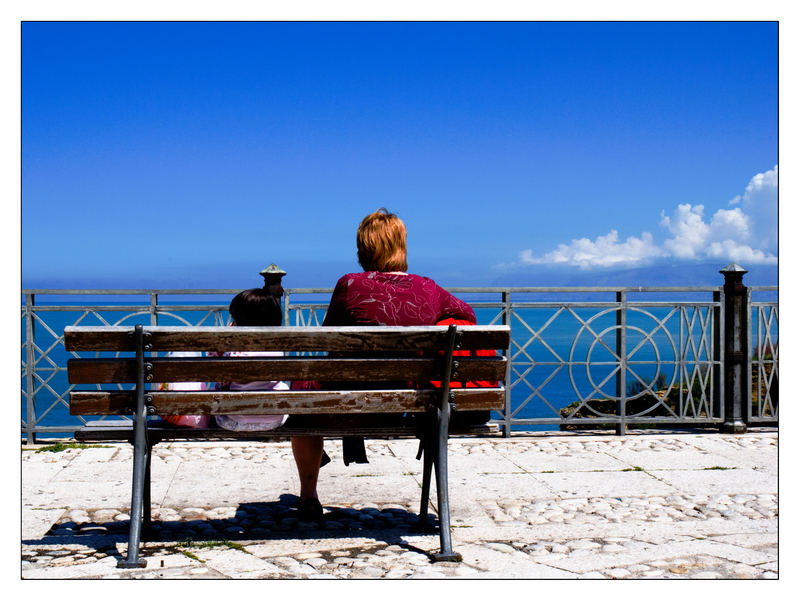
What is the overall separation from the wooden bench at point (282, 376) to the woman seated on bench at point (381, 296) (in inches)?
8.0

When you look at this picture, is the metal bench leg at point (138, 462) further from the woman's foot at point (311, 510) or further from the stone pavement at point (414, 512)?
the woman's foot at point (311, 510)

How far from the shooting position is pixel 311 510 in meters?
4.68

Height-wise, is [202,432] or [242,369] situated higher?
[242,369]

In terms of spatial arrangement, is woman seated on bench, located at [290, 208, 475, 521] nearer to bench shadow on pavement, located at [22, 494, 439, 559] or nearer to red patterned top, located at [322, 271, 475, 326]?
red patterned top, located at [322, 271, 475, 326]

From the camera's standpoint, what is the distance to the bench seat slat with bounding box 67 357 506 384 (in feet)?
12.8

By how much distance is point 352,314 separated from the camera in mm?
4293

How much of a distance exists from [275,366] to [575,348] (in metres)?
4.36

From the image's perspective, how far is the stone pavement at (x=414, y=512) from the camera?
3852mm

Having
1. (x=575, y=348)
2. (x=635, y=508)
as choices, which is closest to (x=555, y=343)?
(x=575, y=348)

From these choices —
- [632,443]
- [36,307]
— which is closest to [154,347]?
[36,307]

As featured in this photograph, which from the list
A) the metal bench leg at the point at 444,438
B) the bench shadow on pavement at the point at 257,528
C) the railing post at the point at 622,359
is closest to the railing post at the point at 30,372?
the bench shadow on pavement at the point at 257,528

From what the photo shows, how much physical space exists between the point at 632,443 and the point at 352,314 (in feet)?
12.5

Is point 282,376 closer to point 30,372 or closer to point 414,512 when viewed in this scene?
point 414,512

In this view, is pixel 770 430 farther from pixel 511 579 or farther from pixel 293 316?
pixel 511 579
